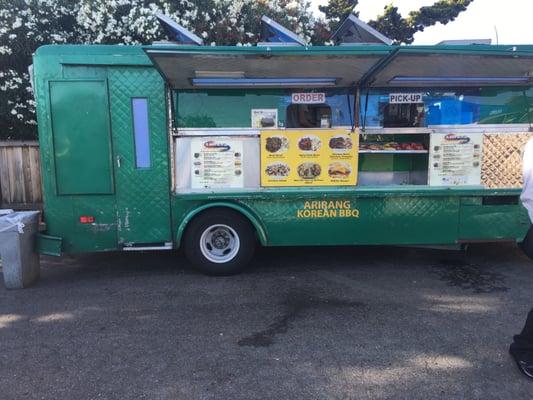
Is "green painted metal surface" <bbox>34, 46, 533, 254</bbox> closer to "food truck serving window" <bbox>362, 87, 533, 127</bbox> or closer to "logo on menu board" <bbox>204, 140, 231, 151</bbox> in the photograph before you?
"logo on menu board" <bbox>204, 140, 231, 151</bbox>

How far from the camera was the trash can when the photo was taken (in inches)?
211

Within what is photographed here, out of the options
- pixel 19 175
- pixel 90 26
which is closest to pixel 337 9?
pixel 90 26

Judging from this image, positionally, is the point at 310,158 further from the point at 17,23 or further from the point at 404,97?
the point at 17,23

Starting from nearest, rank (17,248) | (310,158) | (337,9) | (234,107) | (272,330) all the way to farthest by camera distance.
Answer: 1. (272,330)
2. (17,248)
3. (234,107)
4. (310,158)
5. (337,9)

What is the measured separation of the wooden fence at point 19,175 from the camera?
28.8ft

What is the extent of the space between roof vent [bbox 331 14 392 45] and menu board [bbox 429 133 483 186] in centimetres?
145

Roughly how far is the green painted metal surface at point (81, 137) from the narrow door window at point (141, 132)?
1.04 ft

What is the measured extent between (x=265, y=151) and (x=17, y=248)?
3.11 m

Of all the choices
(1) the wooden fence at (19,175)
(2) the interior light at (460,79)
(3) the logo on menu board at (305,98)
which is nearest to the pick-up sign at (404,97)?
(2) the interior light at (460,79)

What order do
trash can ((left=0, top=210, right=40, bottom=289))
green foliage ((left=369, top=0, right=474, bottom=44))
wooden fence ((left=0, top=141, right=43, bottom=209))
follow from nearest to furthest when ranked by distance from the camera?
trash can ((left=0, top=210, right=40, bottom=289))
wooden fence ((left=0, top=141, right=43, bottom=209))
green foliage ((left=369, top=0, right=474, bottom=44))

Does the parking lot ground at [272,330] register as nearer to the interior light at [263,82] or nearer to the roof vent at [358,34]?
the interior light at [263,82]

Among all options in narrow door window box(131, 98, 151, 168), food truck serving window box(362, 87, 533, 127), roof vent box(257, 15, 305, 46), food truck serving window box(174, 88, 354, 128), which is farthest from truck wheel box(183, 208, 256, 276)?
roof vent box(257, 15, 305, 46)

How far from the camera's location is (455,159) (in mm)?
5918

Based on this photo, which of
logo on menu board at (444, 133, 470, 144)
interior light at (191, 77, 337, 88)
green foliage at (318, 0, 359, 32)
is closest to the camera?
interior light at (191, 77, 337, 88)
